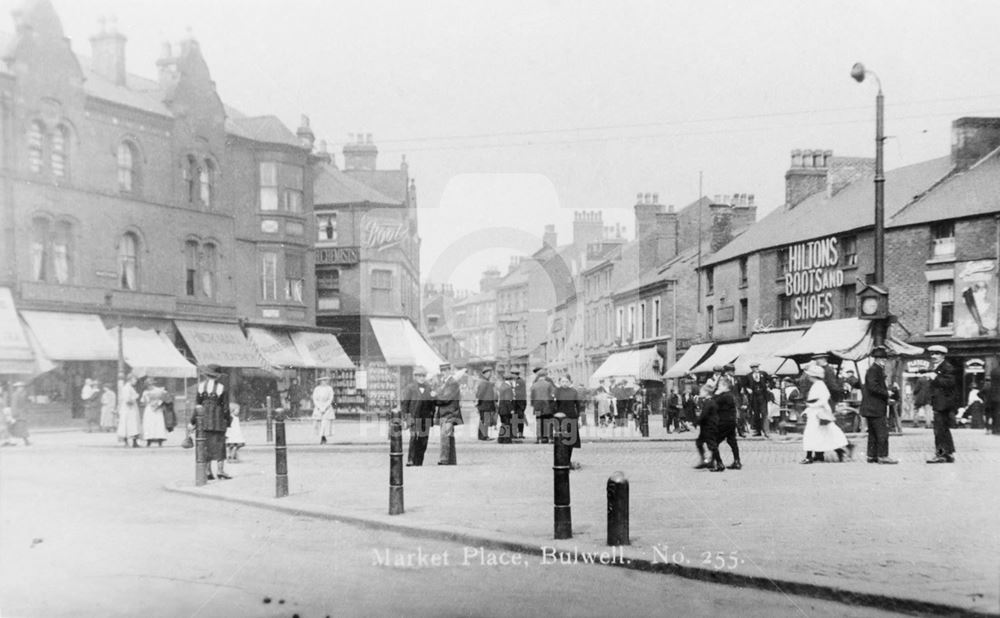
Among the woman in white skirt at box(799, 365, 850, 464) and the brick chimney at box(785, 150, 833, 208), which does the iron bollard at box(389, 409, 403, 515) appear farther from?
the brick chimney at box(785, 150, 833, 208)

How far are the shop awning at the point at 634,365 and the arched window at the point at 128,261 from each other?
27024mm

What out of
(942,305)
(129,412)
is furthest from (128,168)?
(942,305)

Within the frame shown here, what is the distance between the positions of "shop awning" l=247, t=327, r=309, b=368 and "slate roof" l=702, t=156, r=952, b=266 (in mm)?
19062

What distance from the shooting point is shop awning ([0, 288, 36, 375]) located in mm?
12198

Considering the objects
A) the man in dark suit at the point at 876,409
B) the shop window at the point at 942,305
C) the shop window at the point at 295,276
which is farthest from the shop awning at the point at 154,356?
the shop window at the point at 942,305

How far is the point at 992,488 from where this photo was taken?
1099cm

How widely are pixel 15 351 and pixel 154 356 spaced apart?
10241 mm

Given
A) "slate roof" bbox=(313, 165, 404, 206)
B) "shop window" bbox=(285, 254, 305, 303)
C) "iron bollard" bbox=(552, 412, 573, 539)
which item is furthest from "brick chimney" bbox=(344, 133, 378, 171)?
"iron bollard" bbox=(552, 412, 573, 539)

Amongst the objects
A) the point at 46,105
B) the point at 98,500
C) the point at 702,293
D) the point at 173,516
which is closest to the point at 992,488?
the point at 173,516

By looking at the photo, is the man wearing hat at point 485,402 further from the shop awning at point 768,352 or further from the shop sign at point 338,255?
the shop sign at point 338,255

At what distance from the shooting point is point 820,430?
1499cm

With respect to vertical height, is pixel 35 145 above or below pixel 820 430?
above

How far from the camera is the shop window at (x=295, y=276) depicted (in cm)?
2607

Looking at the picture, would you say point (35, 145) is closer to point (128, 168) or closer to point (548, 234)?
point (128, 168)
